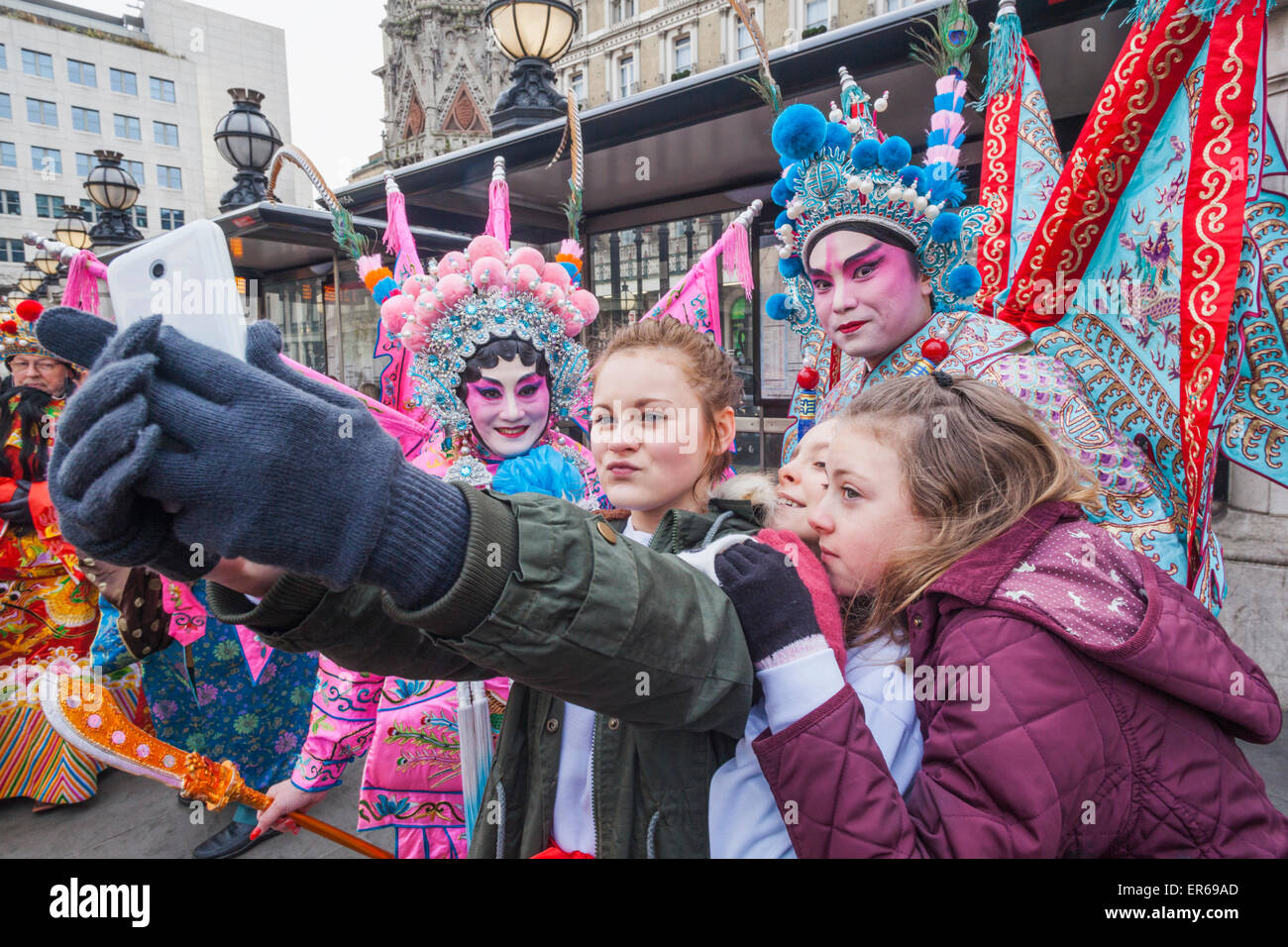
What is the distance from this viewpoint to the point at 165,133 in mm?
37312

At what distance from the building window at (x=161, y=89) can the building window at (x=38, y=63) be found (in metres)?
4.10

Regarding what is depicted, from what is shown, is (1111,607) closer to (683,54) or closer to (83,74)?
(683,54)

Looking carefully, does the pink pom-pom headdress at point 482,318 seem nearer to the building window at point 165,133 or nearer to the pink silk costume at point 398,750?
the pink silk costume at point 398,750

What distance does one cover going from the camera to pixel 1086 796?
2.77ft

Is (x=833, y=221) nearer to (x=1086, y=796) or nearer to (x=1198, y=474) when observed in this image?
(x=1198, y=474)

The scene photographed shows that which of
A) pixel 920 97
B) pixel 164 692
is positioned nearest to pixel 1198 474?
pixel 920 97

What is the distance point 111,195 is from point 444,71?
27.8 metres

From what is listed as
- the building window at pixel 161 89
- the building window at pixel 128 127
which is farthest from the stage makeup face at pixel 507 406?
the building window at pixel 161 89

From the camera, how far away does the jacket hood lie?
0.86m

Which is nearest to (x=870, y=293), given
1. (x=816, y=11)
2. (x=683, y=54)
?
(x=816, y=11)

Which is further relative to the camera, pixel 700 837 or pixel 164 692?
pixel 164 692

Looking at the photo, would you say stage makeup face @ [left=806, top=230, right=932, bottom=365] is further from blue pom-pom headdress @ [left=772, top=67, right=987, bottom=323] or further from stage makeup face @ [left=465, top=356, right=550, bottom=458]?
stage makeup face @ [left=465, top=356, right=550, bottom=458]

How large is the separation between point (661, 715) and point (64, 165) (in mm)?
47344

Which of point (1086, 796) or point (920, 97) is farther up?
point (920, 97)
